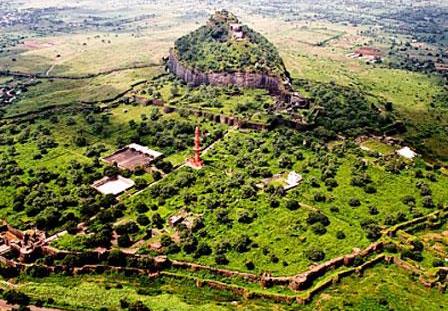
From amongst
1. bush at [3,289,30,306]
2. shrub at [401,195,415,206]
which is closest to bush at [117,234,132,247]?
bush at [3,289,30,306]

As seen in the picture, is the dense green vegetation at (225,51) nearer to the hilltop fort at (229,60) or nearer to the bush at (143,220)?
the hilltop fort at (229,60)

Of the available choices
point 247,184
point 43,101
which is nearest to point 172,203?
point 247,184

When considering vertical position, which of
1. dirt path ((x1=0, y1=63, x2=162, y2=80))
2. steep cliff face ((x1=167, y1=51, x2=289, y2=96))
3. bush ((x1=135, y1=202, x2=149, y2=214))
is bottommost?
dirt path ((x1=0, y1=63, x2=162, y2=80))

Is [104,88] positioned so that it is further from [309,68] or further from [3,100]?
[309,68]

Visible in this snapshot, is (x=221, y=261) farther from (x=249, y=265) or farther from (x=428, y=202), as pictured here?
(x=428, y=202)

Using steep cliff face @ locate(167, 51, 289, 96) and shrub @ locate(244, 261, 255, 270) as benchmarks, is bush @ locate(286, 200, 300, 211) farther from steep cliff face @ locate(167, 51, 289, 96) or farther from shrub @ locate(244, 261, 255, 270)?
steep cliff face @ locate(167, 51, 289, 96)

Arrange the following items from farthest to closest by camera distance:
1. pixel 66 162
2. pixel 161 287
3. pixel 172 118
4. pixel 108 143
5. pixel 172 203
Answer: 1. pixel 172 118
2. pixel 108 143
3. pixel 66 162
4. pixel 172 203
5. pixel 161 287

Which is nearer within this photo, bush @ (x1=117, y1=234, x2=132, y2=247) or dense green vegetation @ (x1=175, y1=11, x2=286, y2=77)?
bush @ (x1=117, y1=234, x2=132, y2=247)
